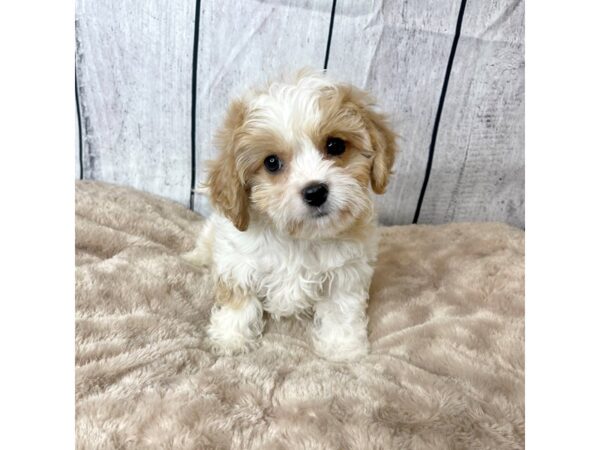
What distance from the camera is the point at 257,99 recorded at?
1.74 meters

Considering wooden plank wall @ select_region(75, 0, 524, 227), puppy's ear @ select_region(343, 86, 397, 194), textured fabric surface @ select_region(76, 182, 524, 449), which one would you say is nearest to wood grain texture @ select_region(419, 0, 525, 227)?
wooden plank wall @ select_region(75, 0, 524, 227)

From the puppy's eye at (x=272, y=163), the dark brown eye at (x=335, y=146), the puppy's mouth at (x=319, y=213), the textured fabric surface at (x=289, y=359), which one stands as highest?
the dark brown eye at (x=335, y=146)

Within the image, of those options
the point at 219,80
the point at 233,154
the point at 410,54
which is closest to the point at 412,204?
the point at 410,54

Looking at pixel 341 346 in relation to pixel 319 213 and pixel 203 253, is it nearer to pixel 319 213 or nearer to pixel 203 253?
pixel 319 213

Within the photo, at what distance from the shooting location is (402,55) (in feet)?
8.10

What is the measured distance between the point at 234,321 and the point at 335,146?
0.75 m

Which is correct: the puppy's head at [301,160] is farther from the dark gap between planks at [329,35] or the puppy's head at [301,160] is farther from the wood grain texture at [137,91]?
the wood grain texture at [137,91]

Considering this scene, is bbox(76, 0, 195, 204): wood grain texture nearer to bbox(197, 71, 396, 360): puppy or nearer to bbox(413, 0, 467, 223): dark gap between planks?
bbox(197, 71, 396, 360): puppy

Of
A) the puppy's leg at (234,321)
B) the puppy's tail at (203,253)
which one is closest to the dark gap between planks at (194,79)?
the puppy's tail at (203,253)

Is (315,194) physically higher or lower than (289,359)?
higher

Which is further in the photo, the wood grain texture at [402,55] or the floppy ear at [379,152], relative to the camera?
the wood grain texture at [402,55]

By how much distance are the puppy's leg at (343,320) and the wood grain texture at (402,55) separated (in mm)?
988

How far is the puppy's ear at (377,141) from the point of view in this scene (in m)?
1.77

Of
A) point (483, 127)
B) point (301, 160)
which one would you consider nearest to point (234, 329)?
point (301, 160)
